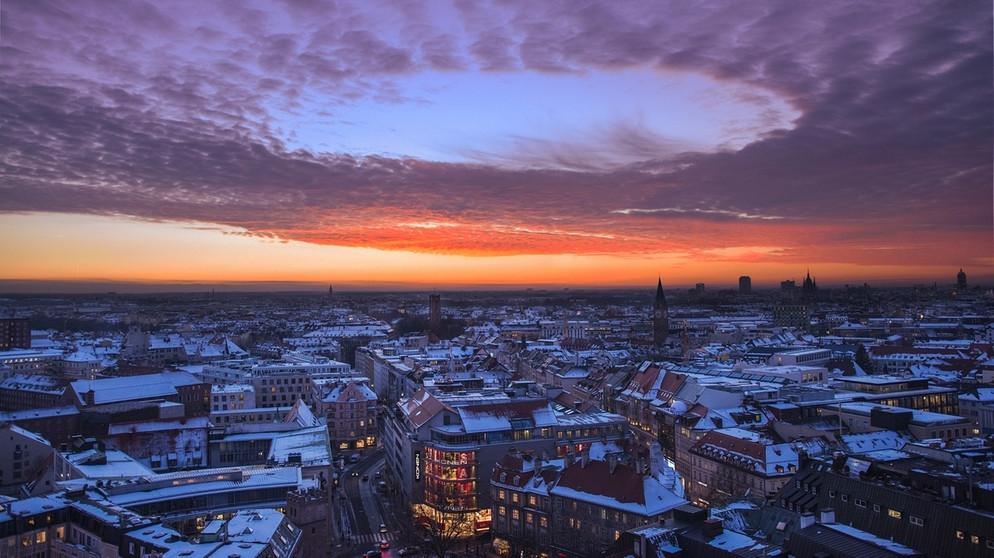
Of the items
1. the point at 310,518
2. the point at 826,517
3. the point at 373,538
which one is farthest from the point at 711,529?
the point at 373,538

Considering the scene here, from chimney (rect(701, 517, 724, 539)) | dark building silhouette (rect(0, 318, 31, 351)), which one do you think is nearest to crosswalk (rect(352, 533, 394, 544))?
chimney (rect(701, 517, 724, 539))

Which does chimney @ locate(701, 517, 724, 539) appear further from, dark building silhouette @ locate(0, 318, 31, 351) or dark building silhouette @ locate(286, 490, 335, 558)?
dark building silhouette @ locate(0, 318, 31, 351)

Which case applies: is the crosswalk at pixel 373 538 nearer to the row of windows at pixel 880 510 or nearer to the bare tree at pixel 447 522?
the bare tree at pixel 447 522

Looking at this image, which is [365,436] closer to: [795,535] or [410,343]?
[795,535]

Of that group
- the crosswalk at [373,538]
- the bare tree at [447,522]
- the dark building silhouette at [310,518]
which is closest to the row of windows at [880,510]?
the bare tree at [447,522]

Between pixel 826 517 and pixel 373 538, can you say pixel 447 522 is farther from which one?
pixel 826 517
